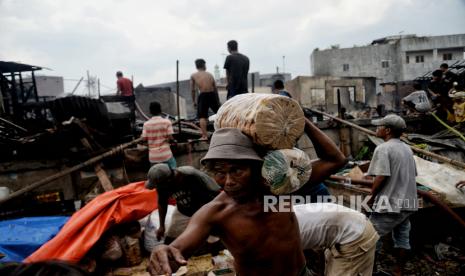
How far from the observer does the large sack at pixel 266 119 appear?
163 cm

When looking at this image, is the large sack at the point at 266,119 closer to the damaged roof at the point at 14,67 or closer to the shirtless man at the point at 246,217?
the shirtless man at the point at 246,217

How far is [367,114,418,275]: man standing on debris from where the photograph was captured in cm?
368

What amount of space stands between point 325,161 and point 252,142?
673 mm

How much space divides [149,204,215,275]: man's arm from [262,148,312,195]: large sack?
1.44ft

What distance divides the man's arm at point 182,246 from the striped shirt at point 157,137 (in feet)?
12.1

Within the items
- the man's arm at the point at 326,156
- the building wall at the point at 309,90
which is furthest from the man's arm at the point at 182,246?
the building wall at the point at 309,90

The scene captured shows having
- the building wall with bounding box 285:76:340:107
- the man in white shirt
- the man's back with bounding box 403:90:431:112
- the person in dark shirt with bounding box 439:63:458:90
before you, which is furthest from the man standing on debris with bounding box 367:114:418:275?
the building wall with bounding box 285:76:340:107

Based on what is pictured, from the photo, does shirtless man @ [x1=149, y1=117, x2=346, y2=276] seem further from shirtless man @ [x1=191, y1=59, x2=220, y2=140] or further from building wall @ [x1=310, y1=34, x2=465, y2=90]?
building wall @ [x1=310, y1=34, x2=465, y2=90]

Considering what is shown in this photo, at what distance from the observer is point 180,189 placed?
3.97 m

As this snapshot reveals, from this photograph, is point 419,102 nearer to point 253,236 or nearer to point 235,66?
point 235,66

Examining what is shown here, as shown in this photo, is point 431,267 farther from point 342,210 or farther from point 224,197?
point 224,197

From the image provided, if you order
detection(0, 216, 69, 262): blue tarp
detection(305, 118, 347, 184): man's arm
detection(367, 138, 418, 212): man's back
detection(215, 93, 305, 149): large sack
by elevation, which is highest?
detection(215, 93, 305, 149): large sack

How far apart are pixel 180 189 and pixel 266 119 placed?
8.52 feet

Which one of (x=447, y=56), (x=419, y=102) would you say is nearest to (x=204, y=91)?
(x=419, y=102)
